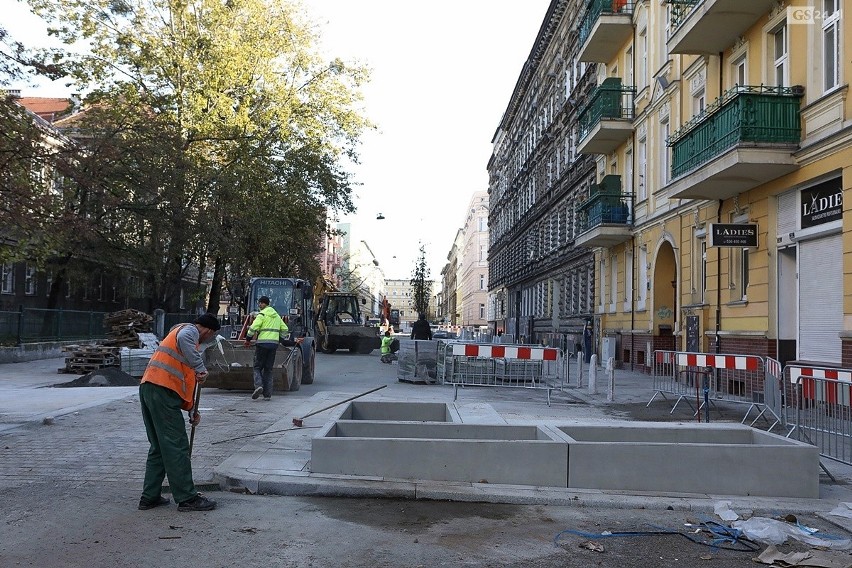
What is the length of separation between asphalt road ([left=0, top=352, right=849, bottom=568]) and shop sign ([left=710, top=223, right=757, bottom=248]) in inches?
404

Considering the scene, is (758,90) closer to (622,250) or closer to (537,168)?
(622,250)

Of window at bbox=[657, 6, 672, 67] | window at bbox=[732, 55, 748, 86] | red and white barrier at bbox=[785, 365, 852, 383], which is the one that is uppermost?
window at bbox=[657, 6, 672, 67]

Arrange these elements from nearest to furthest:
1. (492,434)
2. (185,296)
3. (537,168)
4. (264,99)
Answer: (492,434) < (264,99) < (537,168) < (185,296)

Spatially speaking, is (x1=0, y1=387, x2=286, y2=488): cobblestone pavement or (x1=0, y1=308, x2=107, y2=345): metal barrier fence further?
(x1=0, y1=308, x2=107, y2=345): metal barrier fence

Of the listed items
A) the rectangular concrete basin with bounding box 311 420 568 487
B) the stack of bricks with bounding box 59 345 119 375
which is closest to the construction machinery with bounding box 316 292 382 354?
the stack of bricks with bounding box 59 345 119 375

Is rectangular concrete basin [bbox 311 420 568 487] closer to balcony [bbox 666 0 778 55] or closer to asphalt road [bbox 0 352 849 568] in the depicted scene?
asphalt road [bbox 0 352 849 568]

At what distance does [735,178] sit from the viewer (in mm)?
15805

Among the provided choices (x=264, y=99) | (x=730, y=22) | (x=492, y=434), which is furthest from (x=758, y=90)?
(x=264, y=99)

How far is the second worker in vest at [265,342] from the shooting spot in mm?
13562

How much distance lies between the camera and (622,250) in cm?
2719

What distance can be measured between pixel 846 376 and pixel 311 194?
2956 centimetres

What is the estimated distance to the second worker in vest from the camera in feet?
44.5

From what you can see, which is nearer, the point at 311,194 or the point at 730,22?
the point at 730,22

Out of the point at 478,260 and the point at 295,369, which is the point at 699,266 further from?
the point at 478,260
